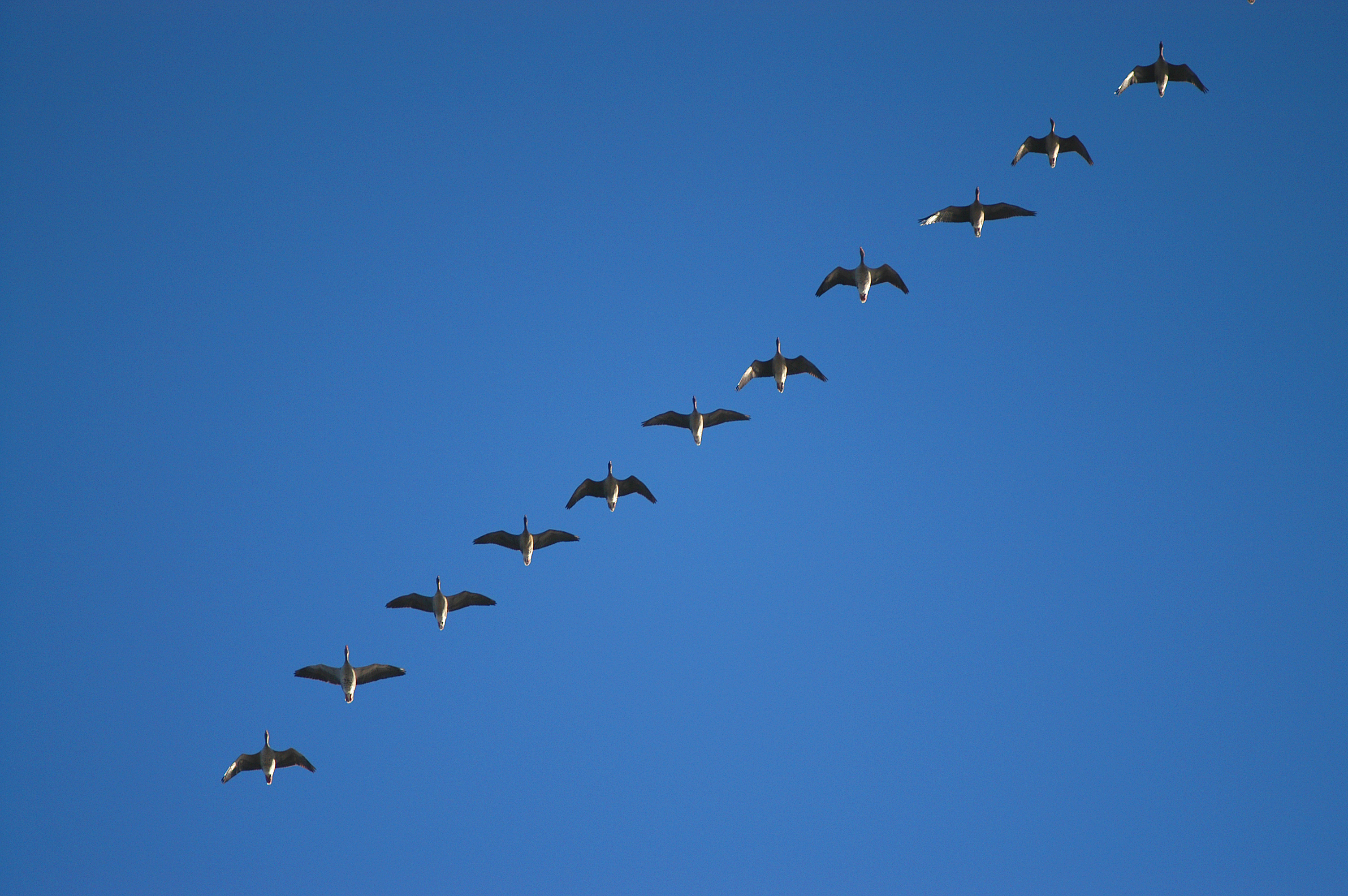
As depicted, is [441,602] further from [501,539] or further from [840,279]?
[840,279]

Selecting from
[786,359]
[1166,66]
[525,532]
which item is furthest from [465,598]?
[1166,66]

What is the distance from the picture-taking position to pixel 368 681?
5316 centimetres

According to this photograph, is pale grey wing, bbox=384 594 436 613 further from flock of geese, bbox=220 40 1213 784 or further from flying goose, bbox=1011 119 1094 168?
flying goose, bbox=1011 119 1094 168

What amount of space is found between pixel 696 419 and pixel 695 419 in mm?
49

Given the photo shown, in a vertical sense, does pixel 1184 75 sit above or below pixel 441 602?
above

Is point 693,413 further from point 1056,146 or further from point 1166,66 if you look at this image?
point 1166,66

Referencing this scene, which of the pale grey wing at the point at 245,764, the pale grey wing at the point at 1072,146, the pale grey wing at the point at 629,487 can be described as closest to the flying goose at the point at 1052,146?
the pale grey wing at the point at 1072,146

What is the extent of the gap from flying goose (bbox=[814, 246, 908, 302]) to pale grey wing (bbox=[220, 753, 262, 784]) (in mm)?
23787

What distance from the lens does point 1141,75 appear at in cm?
5238

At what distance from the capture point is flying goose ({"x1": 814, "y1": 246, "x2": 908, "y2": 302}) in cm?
5200

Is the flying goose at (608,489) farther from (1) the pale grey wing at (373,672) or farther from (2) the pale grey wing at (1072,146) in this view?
(2) the pale grey wing at (1072,146)

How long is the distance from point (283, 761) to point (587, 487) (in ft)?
50.7

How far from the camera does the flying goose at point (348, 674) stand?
51.7 metres

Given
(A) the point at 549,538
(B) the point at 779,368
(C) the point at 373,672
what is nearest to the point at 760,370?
(B) the point at 779,368
